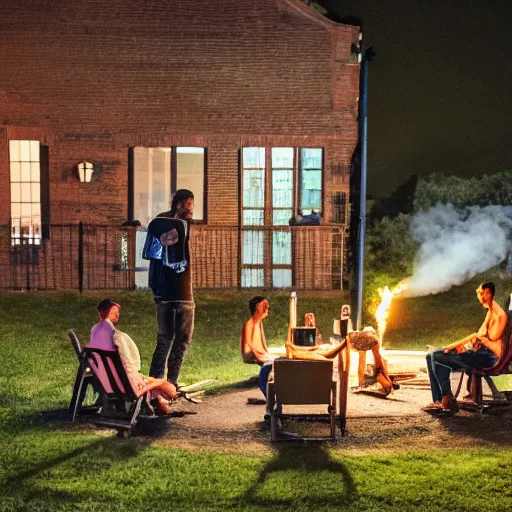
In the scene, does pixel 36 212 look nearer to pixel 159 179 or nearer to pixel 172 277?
pixel 159 179

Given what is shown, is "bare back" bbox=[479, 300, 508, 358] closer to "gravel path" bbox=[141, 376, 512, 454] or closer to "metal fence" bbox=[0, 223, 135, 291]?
"gravel path" bbox=[141, 376, 512, 454]

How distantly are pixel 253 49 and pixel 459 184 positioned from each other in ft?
24.1

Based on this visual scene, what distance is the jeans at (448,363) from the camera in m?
8.51

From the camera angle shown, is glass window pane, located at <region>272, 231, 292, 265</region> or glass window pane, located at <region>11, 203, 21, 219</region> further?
glass window pane, located at <region>11, 203, 21, 219</region>

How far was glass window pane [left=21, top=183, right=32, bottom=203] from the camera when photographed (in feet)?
56.9

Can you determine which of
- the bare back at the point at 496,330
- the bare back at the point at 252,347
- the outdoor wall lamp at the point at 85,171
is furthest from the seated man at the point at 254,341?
the outdoor wall lamp at the point at 85,171

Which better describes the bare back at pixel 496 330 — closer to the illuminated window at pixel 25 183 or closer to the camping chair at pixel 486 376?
the camping chair at pixel 486 376

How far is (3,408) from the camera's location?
8484 mm

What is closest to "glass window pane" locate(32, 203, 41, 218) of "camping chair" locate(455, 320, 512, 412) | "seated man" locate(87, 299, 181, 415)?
"seated man" locate(87, 299, 181, 415)

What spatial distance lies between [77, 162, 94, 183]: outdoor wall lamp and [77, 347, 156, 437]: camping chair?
31.5 feet

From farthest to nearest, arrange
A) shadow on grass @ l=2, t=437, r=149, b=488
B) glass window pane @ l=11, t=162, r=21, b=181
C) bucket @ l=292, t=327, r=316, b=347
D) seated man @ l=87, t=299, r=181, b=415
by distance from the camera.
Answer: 1. glass window pane @ l=11, t=162, r=21, b=181
2. bucket @ l=292, t=327, r=316, b=347
3. seated man @ l=87, t=299, r=181, b=415
4. shadow on grass @ l=2, t=437, r=149, b=488

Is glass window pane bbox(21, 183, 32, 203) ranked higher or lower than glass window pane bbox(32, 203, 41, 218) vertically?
higher

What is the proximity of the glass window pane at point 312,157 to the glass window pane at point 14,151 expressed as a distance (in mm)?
5855

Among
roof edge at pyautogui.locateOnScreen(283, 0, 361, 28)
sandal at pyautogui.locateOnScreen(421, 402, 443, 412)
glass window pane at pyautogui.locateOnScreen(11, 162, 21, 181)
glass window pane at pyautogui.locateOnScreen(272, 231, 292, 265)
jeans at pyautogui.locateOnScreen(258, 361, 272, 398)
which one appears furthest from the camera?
glass window pane at pyautogui.locateOnScreen(11, 162, 21, 181)
